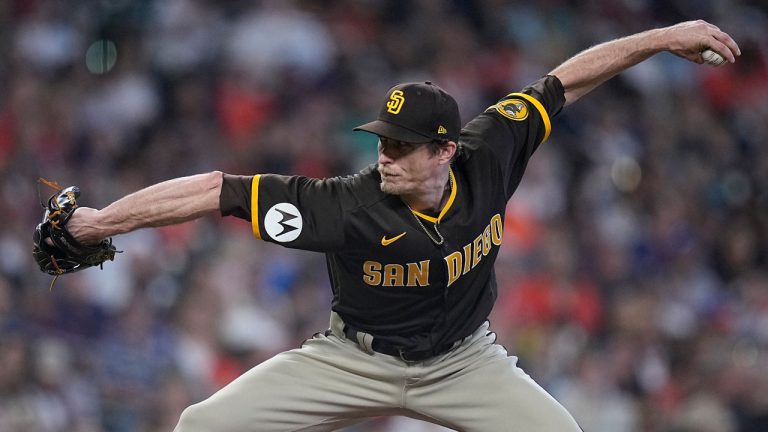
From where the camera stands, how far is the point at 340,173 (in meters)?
8.11

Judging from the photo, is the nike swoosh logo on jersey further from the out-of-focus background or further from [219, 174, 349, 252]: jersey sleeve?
the out-of-focus background

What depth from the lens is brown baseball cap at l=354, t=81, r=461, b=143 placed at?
385 cm

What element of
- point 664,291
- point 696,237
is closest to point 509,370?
point 664,291

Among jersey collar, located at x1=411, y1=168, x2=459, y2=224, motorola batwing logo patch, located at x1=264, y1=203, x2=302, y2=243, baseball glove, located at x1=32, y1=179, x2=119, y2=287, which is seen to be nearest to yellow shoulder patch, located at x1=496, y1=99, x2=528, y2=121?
jersey collar, located at x1=411, y1=168, x2=459, y2=224

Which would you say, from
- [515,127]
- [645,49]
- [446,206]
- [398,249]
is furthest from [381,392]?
[645,49]

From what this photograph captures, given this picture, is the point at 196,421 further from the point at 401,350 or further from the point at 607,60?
the point at 607,60

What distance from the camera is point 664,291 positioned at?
7.79m

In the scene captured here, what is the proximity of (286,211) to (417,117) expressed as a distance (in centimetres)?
51

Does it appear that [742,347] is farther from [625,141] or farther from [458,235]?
[458,235]

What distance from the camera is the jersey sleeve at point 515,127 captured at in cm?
420

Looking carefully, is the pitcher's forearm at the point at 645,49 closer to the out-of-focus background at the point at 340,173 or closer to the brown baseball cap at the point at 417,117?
the brown baseball cap at the point at 417,117

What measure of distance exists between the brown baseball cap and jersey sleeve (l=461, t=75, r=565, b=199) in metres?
0.24

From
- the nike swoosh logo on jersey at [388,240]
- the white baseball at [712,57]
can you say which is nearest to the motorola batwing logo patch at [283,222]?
the nike swoosh logo on jersey at [388,240]

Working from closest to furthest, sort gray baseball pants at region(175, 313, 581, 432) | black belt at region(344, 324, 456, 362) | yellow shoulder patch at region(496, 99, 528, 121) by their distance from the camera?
1. gray baseball pants at region(175, 313, 581, 432)
2. black belt at region(344, 324, 456, 362)
3. yellow shoulder patch at region(496, 99, 528, 121)
